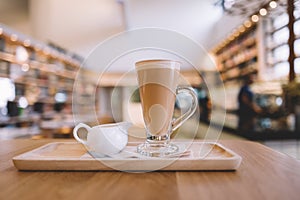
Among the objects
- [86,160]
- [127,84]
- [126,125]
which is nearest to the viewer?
[86,160]

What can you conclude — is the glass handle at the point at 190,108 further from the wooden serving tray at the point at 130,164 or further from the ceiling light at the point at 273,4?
the ceiling light at the point at 273,4

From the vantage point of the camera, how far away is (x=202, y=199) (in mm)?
309

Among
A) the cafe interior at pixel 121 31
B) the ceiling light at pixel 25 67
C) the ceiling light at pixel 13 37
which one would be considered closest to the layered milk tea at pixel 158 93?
the cafe interior at pixel 121 31

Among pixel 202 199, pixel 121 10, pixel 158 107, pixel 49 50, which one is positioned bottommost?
pixel 202 199

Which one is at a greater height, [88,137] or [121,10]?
[121,10]

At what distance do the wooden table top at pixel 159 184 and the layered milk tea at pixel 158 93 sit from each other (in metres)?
0.13

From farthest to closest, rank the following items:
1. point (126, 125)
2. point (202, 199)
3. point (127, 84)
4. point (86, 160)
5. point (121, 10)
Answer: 1. point (121, 10)
2. point (127, 84)
3. point (126, 125)
4. point (86, 160)
5. point (202, 199)

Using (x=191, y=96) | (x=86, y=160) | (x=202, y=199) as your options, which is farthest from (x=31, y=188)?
(x=191, y=96)

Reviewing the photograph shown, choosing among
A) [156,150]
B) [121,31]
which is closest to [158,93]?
[156,150]

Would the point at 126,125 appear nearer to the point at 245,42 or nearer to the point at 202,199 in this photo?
the point at 202,199

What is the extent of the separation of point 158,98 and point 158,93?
0.04ft

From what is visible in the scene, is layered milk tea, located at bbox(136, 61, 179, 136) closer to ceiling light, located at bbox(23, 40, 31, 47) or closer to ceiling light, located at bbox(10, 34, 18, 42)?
ceiling light, located at bbox(10, 34, 18, 42)

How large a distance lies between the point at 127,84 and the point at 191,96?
20 cm

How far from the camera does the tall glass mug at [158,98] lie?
0.52 metres
